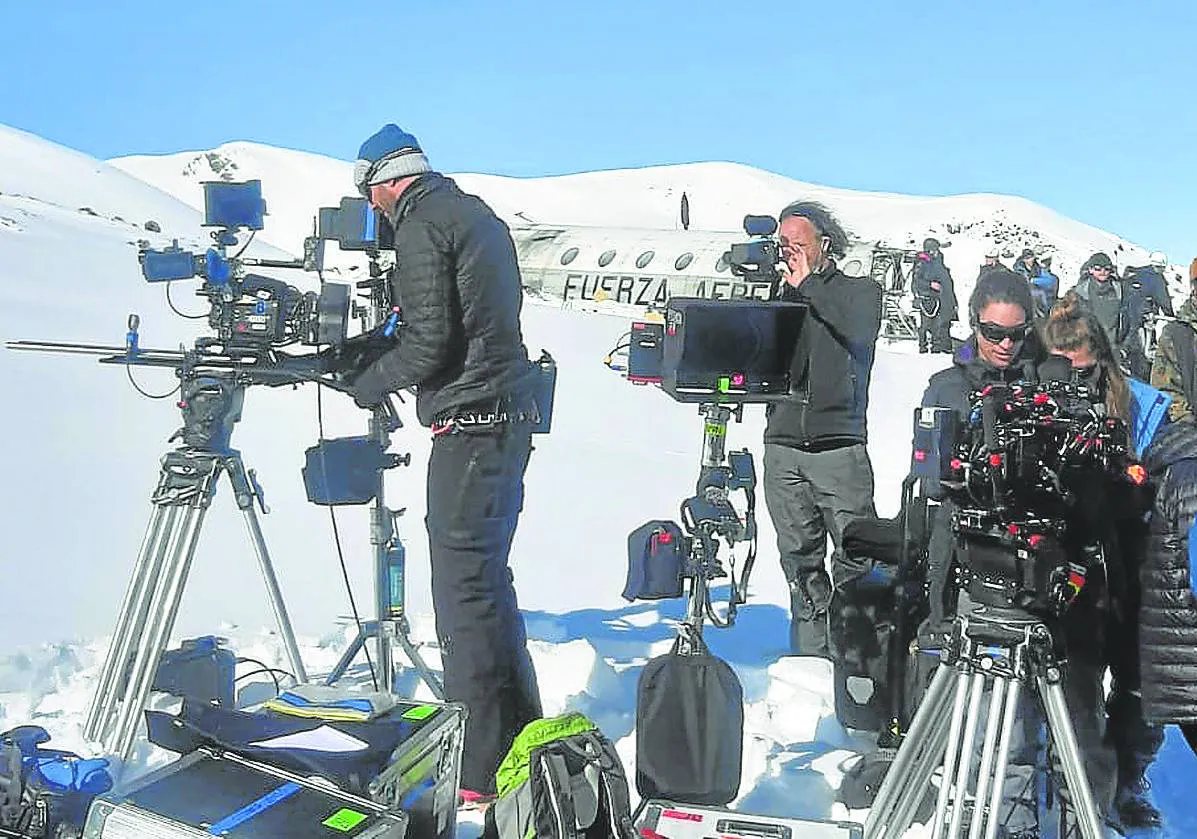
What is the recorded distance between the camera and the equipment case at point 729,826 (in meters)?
2.70

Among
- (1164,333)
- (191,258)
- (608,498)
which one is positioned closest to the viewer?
(191,258)

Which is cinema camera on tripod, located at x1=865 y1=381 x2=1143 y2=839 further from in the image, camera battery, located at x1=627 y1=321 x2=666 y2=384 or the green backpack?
camera battery, located at x1=627 y1=321 x2=666 y2=384

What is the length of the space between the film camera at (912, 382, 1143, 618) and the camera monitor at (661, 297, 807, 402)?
844mm

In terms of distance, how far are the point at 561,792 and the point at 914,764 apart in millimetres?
815

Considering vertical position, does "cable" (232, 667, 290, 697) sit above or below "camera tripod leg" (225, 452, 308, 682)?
below

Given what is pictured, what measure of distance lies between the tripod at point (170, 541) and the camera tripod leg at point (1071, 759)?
2.39 metres

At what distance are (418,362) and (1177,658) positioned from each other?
6.77ft

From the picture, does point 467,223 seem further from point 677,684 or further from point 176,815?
point 176,815

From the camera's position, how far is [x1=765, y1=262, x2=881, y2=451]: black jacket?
12.6 ft

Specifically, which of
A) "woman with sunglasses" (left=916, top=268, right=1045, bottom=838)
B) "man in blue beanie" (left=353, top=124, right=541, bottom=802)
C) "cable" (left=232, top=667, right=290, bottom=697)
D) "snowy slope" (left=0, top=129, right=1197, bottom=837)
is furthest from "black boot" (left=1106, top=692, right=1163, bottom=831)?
"cable" (left=232, top=667, right=290, bottom=697)

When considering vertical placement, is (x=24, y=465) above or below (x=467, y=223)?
below

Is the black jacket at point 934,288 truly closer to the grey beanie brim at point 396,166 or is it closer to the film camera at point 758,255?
the film camera at point 758,255

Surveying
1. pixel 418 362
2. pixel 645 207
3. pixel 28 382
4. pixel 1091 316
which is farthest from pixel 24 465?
pixel 645 207

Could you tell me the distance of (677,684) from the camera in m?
3.06
